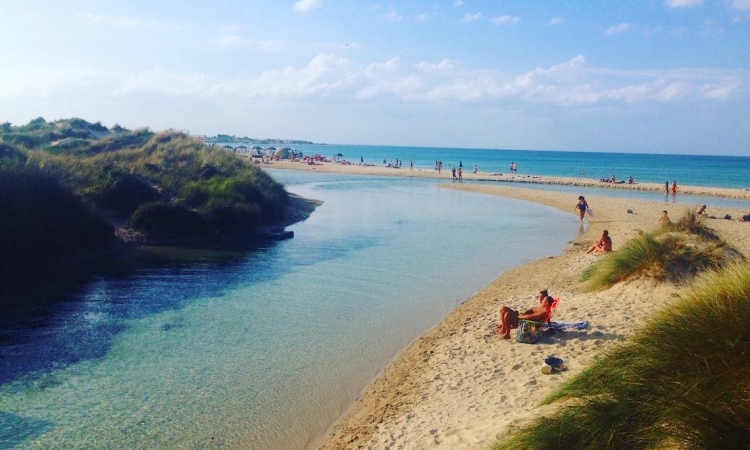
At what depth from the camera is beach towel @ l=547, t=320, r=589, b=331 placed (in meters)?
11.0

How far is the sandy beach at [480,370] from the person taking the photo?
783 cm

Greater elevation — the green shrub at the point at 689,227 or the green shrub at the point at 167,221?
the green shrub at the point at 689,227

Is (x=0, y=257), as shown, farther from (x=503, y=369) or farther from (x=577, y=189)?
(x=577, y=189)

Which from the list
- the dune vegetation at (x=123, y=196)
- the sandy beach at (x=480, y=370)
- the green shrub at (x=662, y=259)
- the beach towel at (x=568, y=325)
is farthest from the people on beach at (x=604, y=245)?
the dune vegetation at (x=123, y=196)

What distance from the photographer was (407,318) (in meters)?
14.2

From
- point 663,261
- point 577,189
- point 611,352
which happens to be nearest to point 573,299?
point 663,261

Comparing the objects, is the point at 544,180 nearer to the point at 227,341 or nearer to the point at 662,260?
the point at 662,260

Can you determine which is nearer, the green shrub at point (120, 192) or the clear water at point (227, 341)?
the clear water at point (227, 341)

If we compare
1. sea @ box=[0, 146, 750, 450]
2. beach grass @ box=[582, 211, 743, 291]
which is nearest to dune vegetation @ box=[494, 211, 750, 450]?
sea @ box=[0, 146, 750, 450]

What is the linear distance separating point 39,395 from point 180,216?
17328mm

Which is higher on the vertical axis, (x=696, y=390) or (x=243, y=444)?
(x=696, y=390)

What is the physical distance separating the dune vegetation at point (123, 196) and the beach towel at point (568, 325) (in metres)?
16.6

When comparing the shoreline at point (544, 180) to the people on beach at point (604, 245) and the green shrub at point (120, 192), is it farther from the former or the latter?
the people on beach at point (604, 245)

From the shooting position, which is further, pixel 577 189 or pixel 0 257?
pixel 577 189
